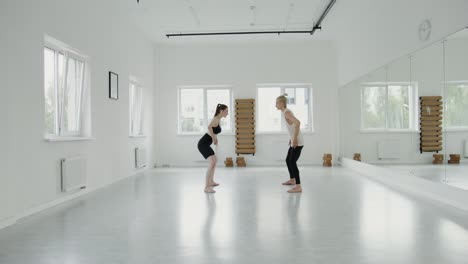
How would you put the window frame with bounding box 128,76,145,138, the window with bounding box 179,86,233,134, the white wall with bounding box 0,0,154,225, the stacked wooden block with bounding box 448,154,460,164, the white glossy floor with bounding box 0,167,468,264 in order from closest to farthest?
the white glossy floor with bounding box 0,167,468,264
the white wall with bounding box 0,0,154,225
the stacked wooden block with bounding box 448,154,460,164
the window frame with bounding box 128,76,145,138
the window with bounding box 179,86,233,134

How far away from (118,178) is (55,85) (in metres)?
2.67

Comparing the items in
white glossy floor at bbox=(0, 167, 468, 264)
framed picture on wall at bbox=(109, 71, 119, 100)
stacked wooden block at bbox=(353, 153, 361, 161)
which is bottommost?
white glossy floor at bbox=(0, 167, 468, 264)

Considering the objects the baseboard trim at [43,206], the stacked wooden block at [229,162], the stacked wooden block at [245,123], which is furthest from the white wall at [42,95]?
the stacked wooden block at [245,123]

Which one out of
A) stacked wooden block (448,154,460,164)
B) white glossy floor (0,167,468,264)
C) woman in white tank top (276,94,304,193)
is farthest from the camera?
woman in white tank top (276,94,304,193)

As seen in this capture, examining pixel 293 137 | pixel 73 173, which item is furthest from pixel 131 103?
pixel 293 137

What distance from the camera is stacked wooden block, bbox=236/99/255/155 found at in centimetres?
1013

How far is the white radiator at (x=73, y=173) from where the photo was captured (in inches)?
199

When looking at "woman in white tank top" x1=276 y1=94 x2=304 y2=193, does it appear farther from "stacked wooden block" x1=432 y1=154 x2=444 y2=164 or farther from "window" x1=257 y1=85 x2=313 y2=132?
"window" x1=257 y1=85 x2=313 y2=132

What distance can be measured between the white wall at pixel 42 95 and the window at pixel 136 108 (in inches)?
25.8

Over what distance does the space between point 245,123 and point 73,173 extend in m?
5.58

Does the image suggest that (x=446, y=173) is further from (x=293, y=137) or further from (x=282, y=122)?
(x=282, y=122)

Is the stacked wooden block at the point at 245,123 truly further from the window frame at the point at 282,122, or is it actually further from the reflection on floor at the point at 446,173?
the reflection on floor at the point at 446,173

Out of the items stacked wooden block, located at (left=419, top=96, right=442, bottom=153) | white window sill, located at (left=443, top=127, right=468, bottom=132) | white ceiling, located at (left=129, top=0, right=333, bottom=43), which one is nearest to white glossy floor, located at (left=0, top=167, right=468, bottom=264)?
stacked wooden block, located at (left=419, top=96, right=442, bottom=153)

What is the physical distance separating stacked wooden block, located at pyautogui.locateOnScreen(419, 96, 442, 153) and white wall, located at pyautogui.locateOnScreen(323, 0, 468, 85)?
821 mm
